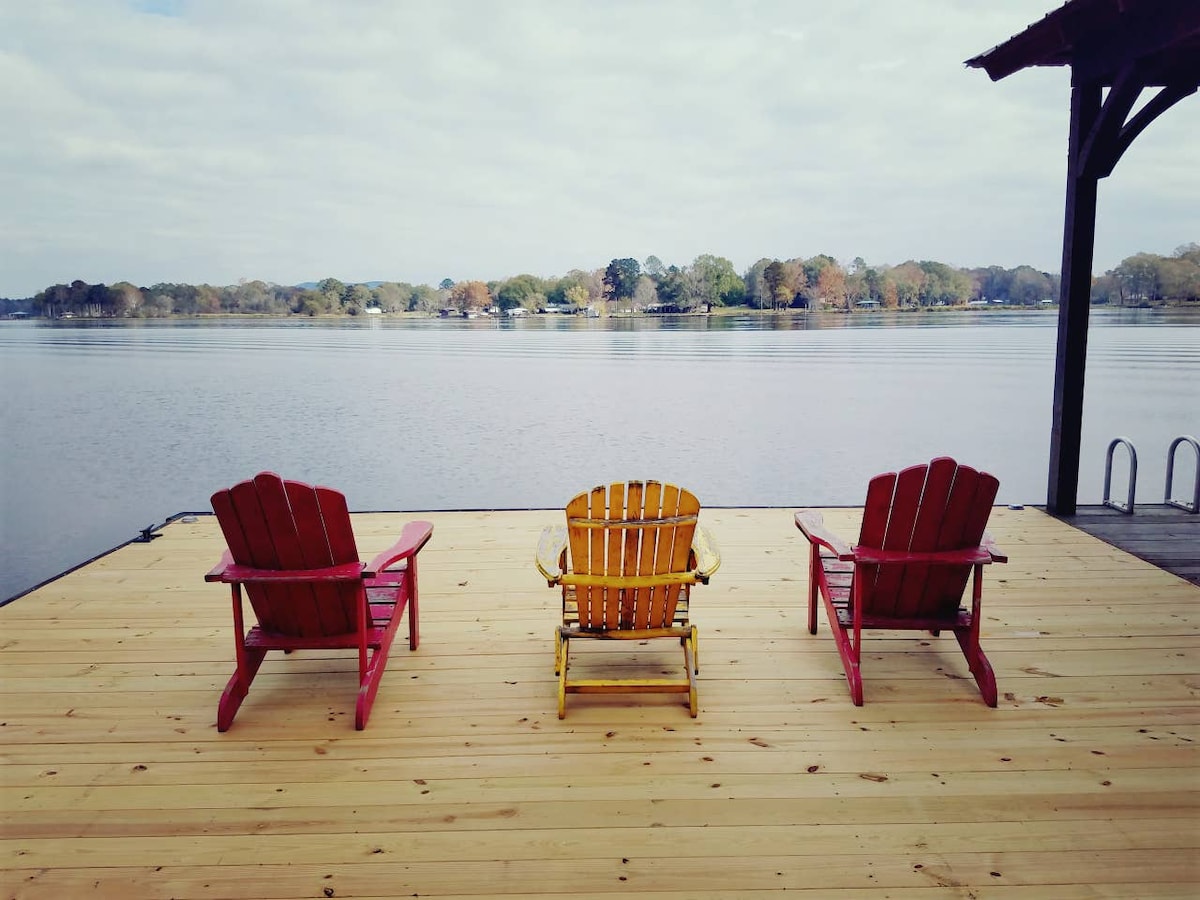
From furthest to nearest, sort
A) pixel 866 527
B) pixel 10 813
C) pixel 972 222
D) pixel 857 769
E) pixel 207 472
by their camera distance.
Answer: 1. pixel 972 222
2. pixel 207 472
3. pixel 866 527
4. pixel 857 769
5. pixel 10 813

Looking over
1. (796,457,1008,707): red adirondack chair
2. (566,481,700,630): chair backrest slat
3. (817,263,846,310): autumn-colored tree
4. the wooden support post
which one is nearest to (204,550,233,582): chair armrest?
(566,481,700,630): chair backrest slat

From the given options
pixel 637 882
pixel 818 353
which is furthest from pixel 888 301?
pixel 637 882

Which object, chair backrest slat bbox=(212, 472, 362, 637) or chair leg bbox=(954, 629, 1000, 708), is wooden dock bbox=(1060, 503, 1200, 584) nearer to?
chair leg bbox=(954, 629, 1000, 708)

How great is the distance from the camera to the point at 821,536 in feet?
11.3

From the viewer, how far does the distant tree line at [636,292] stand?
399 inches

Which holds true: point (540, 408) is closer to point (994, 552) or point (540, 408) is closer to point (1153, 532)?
point (1153, 532)

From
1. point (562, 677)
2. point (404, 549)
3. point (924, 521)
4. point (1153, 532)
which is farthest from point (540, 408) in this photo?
point (924, 521)

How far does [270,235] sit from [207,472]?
3206 millimetres

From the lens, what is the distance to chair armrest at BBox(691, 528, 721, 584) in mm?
3070

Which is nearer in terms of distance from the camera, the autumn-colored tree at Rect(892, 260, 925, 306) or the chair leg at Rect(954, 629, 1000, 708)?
the chair leg at Rect(954, 629, 1000, 708)

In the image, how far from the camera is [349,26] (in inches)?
401

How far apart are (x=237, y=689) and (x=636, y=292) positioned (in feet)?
28.8

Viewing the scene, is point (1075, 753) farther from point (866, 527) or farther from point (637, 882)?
point (637, 882)

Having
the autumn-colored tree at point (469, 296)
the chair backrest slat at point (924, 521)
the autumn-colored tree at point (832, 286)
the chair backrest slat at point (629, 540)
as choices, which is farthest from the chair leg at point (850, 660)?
the autumn-colored tree at point (469, 296)
